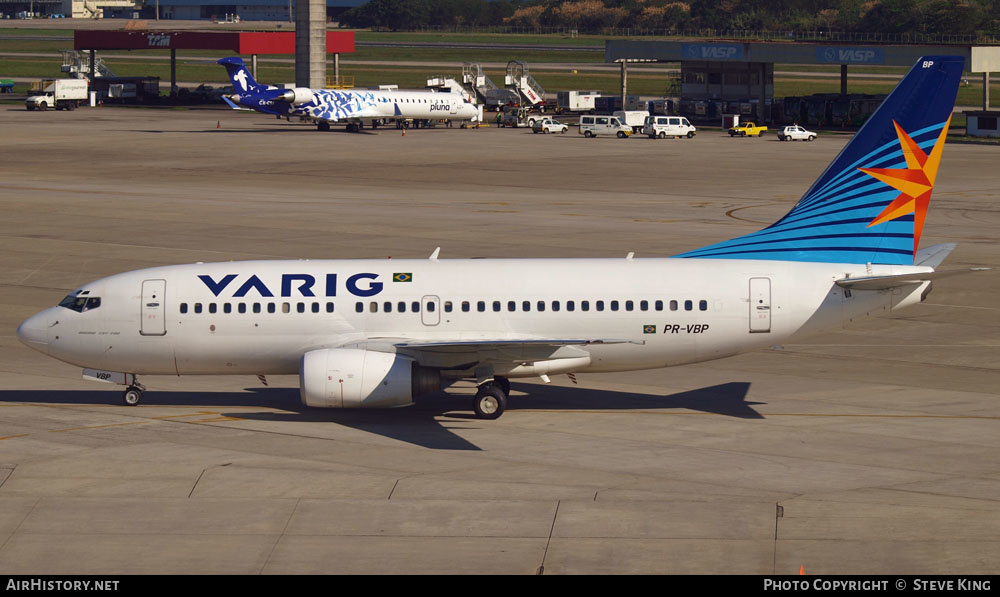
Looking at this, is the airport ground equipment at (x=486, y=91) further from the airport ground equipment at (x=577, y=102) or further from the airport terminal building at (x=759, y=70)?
the airport terminal building at (x=759, y=70)

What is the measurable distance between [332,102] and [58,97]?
149ft

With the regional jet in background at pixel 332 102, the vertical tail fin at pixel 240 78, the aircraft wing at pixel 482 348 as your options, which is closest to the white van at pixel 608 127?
the regional jet in background at pixel 332 102

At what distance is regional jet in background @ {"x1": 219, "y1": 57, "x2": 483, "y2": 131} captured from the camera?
5148 inches

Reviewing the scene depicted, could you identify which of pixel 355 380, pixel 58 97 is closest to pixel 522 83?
pixel 58 97

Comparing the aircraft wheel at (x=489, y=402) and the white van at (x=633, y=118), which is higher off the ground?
the white van at (x=633, y=118)

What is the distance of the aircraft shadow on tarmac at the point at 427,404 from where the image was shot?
3200cm

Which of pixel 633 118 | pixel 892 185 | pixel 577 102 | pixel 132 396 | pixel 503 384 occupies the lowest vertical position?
pixel 132 396

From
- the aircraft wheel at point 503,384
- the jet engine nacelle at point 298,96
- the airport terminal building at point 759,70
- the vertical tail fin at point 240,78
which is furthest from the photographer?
the airport terminal building at point 759,70

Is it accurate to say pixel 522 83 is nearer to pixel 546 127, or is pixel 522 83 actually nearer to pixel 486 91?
pixel 486 91

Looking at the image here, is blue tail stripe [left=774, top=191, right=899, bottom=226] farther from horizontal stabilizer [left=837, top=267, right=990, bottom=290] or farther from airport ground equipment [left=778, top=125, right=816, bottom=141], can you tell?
airport ground equipment [left=778, top=125, right=816, bottom=141]

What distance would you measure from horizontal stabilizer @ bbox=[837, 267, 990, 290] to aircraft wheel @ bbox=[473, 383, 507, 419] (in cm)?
899

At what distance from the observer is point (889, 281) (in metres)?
31.6

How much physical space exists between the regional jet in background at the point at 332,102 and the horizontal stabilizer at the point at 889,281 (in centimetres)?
10378

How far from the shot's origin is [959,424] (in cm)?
3133
